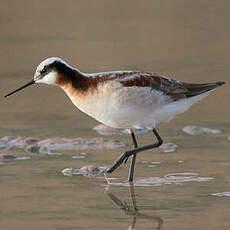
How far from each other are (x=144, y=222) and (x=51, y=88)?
6089mm

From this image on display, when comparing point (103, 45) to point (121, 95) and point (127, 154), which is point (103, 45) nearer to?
A: point (127, 154)

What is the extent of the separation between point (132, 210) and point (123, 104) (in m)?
1.40

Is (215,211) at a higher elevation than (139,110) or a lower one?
lower

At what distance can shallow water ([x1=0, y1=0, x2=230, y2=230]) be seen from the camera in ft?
27.0

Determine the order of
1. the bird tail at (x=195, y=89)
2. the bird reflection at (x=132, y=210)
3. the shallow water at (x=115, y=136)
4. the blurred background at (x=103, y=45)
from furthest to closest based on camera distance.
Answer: the blurred background at (x=103, y=45) → the bird tail at (x=195, y=89) → the shallow water at (x=115, y=136) → the bird reflection at (x=132, y=210)

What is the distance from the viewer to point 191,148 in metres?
10.4

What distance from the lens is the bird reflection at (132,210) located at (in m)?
7.89

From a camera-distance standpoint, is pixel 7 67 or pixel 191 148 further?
pixel 7 67

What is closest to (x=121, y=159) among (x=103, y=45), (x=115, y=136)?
(x=115, y=136)

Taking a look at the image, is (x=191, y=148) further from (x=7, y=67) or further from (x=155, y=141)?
(x=7, y=67)

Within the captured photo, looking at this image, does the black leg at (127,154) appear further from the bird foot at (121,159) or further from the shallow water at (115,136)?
the shallow water at (115,136)

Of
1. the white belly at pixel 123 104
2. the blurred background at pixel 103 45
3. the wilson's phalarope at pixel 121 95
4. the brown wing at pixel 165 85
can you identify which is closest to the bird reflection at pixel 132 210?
the wilson's phalarope at pixel 121 95

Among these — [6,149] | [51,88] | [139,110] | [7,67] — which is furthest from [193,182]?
[7,67]

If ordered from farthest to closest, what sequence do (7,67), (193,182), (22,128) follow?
(7,67) < (22,128) < (193,182)
